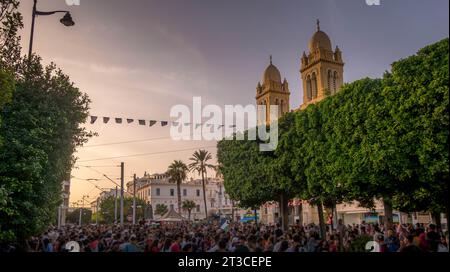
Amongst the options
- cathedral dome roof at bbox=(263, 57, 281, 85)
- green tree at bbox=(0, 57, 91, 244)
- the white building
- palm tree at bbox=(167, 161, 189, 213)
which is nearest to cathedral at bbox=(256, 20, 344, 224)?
cathedral dome roof at bbox=(263, 57, 281, 85)

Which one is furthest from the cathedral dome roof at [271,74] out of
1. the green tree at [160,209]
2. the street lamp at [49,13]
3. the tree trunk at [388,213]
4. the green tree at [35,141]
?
the street lamp at [49,13]

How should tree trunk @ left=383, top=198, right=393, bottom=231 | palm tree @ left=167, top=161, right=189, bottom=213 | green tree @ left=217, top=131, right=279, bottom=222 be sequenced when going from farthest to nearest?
palm tree @ left=167, top=161, right=189, bottom=213, green tree @ left=217, top=131, right=279, bottom=222, tree trunk @ left=383, top=198, right=393, bottom=231

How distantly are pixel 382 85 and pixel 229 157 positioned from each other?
1810cm

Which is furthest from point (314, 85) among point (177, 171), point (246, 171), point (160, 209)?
point (160, 209)

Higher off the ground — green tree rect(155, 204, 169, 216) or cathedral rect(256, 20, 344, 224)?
cathedral rect(256, 20, 344, 224)

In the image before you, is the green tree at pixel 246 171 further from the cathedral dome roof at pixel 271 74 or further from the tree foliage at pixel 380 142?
the cathedral dome roof at pixel 271 74

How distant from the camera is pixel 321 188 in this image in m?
23.5

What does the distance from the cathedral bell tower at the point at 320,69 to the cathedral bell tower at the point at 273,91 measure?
7362 mm

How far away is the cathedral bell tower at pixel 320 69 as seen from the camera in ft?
192

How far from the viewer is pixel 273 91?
68688mm

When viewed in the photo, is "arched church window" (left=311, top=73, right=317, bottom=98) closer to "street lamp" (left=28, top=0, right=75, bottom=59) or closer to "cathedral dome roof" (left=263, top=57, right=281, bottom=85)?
"cathedral dome roof" (left=263, top=57, right=281, bottom=85)

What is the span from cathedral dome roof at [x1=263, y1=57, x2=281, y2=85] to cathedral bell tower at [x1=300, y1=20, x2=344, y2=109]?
8.48 m

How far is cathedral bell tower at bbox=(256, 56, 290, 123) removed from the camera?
225 feet
